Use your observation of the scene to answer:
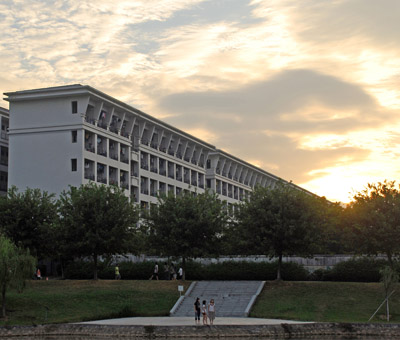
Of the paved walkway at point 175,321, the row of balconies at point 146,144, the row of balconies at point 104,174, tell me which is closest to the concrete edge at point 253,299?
the paved walkway at point 175,321

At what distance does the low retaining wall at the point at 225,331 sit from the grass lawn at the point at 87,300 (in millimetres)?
5421

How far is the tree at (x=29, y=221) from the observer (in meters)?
56.7

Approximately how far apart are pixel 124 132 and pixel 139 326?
165 ft

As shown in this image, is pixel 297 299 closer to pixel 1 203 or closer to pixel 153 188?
pixel 1 203

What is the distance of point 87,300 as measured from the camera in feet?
155

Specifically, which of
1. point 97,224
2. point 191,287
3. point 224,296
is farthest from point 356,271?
point 97,224

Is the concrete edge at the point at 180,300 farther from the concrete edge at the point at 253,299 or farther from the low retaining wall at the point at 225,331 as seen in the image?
the low retaining wall at the point at 225,331

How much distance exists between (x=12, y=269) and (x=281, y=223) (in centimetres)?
2169

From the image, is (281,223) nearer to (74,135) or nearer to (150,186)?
(74,135)

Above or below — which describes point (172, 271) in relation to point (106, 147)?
below

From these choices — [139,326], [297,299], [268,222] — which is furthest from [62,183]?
[139,326]

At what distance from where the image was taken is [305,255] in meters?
55.5

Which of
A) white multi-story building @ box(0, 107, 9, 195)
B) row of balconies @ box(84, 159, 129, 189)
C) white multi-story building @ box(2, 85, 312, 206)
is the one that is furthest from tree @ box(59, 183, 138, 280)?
white multi-story building @ box(0, 107, 9, 195)

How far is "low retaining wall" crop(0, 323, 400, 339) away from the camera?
34.5m
